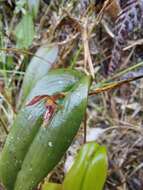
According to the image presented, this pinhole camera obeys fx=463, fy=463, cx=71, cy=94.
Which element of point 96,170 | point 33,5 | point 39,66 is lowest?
point 96,170

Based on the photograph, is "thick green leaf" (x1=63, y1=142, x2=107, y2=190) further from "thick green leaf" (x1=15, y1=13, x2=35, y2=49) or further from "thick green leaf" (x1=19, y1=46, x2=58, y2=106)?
"thick green leaf" (x1=15, y1=13, x2=35, y2=49)

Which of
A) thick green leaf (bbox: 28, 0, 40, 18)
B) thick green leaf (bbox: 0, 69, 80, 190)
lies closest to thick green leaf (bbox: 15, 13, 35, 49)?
thick green leaf (bbox: 28, 0, 40, 18)

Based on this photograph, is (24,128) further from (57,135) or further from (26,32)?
(26,32)

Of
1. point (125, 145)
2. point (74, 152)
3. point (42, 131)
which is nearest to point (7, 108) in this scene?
point (74, 152)

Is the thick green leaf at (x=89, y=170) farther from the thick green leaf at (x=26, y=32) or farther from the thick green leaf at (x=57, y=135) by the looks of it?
the thick green leaf at (x=26, y=32)

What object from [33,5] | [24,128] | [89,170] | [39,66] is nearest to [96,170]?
[89,170]

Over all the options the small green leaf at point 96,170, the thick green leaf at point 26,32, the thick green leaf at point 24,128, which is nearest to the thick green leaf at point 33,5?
the thick green leaf at point 26,32
